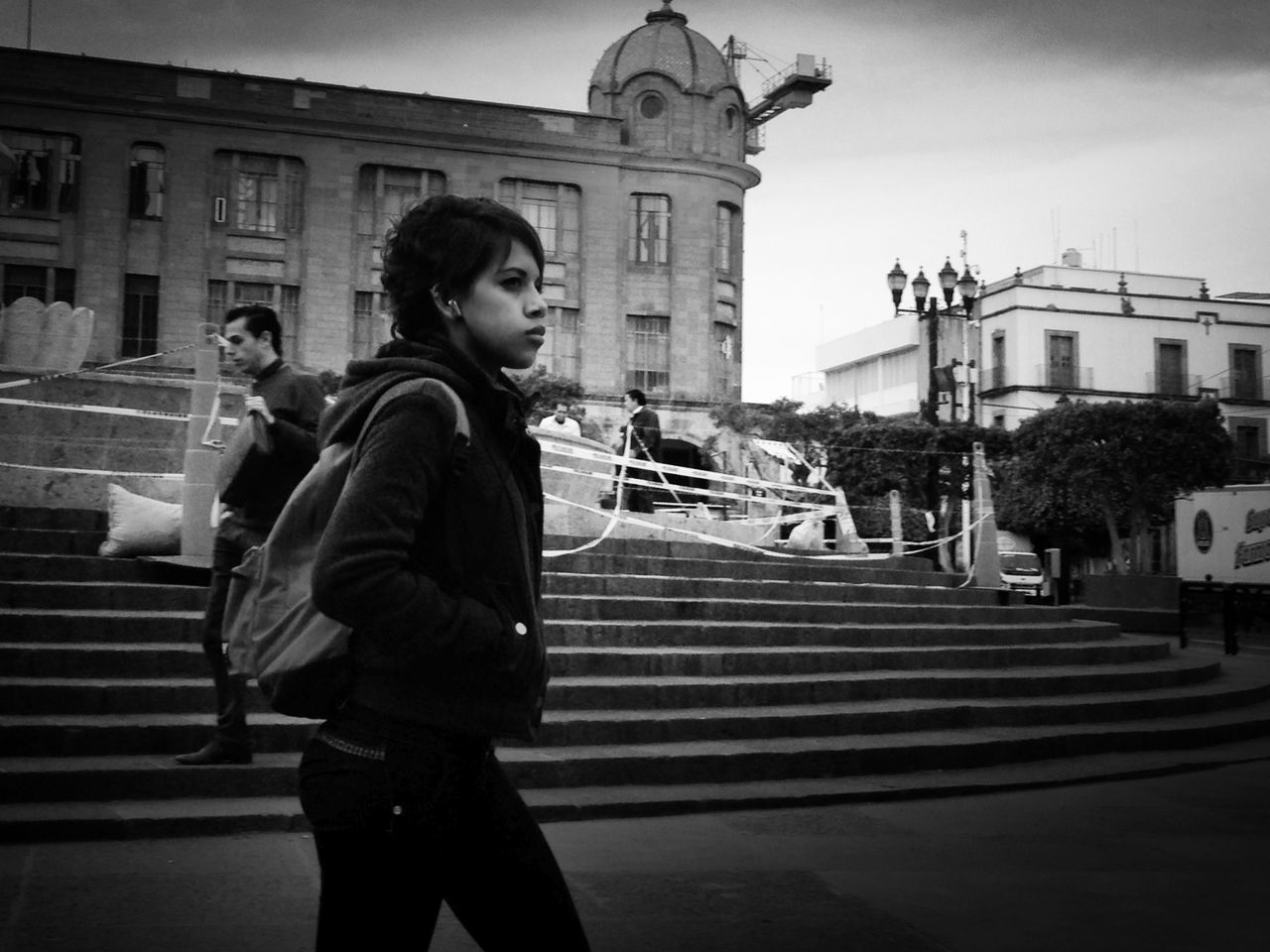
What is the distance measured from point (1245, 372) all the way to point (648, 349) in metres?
27.1

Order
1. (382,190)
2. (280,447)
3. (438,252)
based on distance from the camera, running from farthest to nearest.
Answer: (382,190), (280,447), (438,252)

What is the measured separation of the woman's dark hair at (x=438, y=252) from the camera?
255 centimetres

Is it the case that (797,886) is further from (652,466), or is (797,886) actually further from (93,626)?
(652,466)

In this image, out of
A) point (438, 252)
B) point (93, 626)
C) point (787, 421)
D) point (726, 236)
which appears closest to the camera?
point (438, 252)

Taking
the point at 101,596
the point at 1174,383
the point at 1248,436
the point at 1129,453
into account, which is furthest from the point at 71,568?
the point at 1248,436

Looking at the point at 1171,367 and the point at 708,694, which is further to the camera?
the point at 1171,367

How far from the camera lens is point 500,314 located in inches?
101

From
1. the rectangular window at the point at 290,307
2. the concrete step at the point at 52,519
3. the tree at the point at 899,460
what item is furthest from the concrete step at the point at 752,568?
the rectangular window at the point at 290,307

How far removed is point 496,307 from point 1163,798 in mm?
6994

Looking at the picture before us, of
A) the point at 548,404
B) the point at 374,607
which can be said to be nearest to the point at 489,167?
the point at 548,404

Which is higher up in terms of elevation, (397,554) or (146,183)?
(146,183)

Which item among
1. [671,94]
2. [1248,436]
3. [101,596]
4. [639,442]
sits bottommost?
[101,596]

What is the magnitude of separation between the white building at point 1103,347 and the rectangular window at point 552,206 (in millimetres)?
16524

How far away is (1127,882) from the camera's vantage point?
589 centimetres
